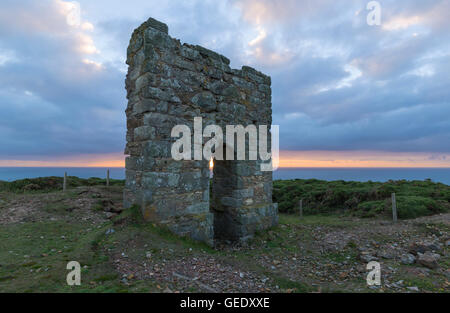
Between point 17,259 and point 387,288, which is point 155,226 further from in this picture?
point 387,288

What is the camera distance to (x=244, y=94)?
773 cm

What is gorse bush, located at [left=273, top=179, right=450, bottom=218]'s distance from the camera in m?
10.8

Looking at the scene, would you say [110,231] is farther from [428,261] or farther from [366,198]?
[366,198]

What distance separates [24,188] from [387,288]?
51.2 feet

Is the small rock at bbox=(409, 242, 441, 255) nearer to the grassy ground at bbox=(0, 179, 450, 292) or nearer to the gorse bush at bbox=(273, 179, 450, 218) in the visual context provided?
the grassy ground at bbox=(0, 179, 450, 292)

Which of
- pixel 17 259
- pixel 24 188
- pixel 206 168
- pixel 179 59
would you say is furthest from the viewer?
pixel 24 188

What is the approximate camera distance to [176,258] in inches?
180

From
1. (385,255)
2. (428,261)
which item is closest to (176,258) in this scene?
(385,255)

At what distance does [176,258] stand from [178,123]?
3.16 metres

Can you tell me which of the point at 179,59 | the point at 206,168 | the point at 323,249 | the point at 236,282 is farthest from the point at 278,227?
the point at 179,59

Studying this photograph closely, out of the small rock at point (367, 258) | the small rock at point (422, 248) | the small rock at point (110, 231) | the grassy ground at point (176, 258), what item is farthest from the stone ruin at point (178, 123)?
the small rock at point (422, 248)

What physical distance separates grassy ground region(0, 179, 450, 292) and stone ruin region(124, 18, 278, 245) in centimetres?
52

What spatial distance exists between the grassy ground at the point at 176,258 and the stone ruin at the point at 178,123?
1.69 feet

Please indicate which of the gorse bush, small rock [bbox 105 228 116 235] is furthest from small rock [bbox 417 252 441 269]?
small rock [bbox 105 228 116 235]
